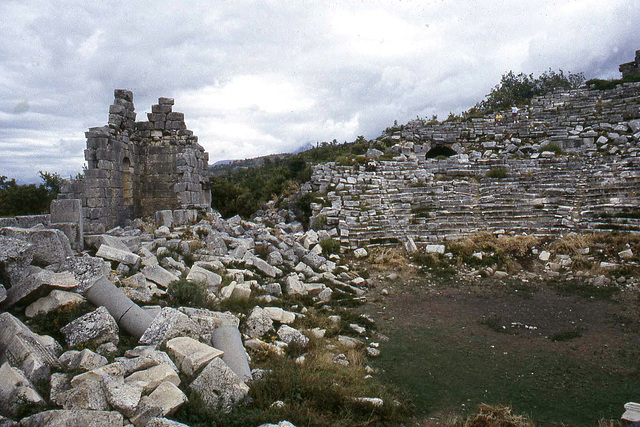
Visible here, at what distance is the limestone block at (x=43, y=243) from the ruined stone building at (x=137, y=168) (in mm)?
6307

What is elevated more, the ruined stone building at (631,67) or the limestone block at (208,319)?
the ruined stone building at (631,67)

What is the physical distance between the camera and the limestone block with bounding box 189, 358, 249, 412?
507 cm

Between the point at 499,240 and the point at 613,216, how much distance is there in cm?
404

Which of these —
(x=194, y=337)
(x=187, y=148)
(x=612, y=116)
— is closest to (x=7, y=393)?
(x=194, y=337)

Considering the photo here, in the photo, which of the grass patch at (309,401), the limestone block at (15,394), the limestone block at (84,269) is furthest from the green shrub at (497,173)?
the limestone block at (15,394)

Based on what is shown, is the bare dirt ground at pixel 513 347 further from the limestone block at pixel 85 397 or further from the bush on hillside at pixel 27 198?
the bush on hillside at pixel 27 198

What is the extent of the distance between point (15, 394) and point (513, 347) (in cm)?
737

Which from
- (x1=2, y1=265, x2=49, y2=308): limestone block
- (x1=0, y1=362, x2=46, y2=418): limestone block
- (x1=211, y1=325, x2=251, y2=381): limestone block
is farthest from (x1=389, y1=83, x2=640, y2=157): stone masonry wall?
(x1=0, y1=362, x2=46, y2=418): limestone block

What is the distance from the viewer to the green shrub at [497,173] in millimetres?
19250

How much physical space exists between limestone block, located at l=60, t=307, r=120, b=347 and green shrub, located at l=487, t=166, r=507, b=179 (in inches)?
670

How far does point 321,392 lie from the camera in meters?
5.55

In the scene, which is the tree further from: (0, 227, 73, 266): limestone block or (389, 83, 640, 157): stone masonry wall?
(0, 227, 73, 266): limestone block

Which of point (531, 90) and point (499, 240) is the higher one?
point (531, 90)

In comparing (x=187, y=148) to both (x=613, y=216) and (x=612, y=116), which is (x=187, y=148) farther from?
(x=612, y=116)
